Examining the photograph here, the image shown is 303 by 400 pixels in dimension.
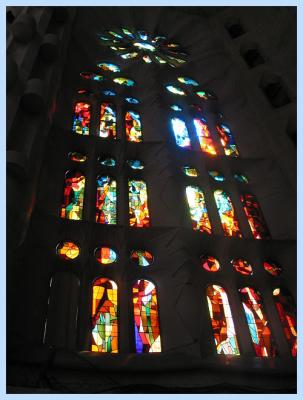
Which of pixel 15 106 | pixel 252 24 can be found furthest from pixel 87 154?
pixel 252 24

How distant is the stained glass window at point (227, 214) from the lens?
9578 mm

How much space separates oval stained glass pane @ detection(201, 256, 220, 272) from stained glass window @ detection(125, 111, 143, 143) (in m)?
3.56

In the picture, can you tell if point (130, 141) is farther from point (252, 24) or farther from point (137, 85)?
point (252, 24)

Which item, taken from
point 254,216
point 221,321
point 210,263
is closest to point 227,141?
point 254,216

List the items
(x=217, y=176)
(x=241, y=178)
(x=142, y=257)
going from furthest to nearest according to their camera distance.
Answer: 1. (x=241, y=178)
2. (x=217, y=176)
3. (x=142, y=257)

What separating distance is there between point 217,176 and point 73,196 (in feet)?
11.5

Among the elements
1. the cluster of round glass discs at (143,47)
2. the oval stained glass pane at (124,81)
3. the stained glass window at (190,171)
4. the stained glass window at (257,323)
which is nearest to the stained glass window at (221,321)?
the stained glass window at (257,323)

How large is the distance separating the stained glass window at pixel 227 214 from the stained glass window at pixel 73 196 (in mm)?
2901

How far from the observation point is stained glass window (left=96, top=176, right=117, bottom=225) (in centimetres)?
904

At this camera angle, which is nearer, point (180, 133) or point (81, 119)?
point (81, 119)

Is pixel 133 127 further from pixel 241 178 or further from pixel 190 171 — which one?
pixel 241 178

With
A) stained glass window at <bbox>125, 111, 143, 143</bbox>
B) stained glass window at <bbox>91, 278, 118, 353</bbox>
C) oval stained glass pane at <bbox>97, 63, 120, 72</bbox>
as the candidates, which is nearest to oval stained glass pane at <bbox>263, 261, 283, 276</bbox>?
stained glass window at <bbox>91, 278, 118, 353</bbox>

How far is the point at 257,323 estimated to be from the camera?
26.4 ft

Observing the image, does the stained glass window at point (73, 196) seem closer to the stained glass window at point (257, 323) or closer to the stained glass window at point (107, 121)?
the stained glass window at point (107, 121)
